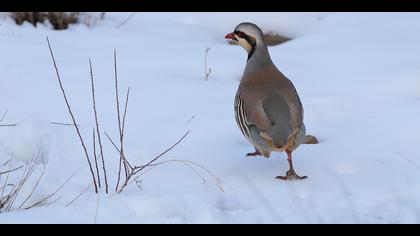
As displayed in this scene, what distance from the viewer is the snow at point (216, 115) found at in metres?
3.53

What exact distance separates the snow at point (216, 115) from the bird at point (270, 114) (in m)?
0.18

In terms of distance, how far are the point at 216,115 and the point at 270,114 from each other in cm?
98

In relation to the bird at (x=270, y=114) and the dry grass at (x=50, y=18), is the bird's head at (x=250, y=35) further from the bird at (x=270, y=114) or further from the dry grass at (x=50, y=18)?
the dry grass at (x=50, y=18)

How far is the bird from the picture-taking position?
3.97m

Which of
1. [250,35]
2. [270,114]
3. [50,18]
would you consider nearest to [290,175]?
[270,114]

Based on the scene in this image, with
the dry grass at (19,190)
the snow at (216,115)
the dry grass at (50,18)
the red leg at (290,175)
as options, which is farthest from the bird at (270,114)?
the dry grass at (50,18)

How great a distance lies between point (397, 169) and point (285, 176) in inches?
22.3

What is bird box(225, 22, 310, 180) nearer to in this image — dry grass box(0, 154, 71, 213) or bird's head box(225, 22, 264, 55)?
bird's head box(225, 22, 264, 55)

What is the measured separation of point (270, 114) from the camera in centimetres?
402

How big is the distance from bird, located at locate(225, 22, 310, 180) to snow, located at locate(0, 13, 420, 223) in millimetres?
184

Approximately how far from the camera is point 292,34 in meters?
7.10
